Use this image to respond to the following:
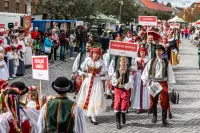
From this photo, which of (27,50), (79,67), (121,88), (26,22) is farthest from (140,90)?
(26,22)

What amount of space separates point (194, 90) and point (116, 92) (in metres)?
5.80

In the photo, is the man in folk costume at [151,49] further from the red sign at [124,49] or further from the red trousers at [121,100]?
the red trousers at [121,100]

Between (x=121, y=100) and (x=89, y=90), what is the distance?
0.84 meters

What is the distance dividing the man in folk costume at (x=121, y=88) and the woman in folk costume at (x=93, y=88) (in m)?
0.48

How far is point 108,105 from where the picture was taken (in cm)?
1125

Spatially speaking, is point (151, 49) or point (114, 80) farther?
point (151, 49)

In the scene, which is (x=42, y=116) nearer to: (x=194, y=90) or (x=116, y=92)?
(x=116, y=92)

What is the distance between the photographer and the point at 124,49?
9398 mm

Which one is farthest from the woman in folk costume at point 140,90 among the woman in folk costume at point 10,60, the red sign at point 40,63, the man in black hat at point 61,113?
the woman in folk costume at point 10,60

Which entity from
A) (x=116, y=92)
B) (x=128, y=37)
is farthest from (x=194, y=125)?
(x=128, y=37)

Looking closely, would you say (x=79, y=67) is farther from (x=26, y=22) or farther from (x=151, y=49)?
(x=26, y=22)

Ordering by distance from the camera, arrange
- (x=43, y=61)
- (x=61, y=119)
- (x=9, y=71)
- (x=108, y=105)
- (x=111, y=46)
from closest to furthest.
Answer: (x=61, y=119) → (x=43, y=61) → (x=111, y=46) → (x=108, y=105) → (x=9, y=71)

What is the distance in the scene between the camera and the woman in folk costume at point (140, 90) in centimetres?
1038

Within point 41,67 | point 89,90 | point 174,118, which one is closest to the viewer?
point 41,67
